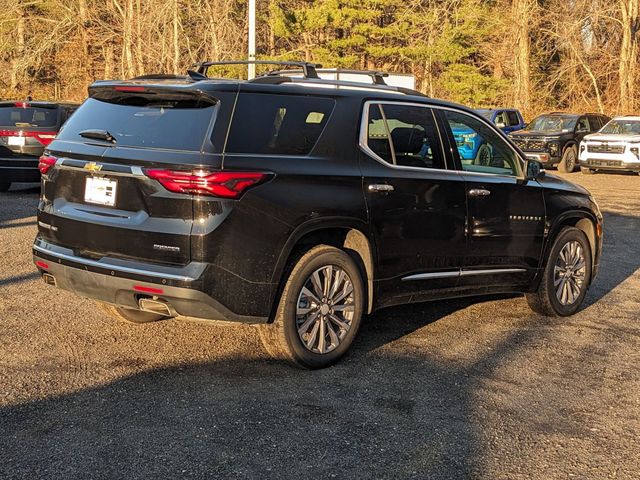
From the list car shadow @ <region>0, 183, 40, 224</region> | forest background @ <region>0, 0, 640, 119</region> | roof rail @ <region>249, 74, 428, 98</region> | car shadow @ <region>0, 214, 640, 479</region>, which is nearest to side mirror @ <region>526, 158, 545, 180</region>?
roof rail @ <region>249, 74, 428, 98</region>

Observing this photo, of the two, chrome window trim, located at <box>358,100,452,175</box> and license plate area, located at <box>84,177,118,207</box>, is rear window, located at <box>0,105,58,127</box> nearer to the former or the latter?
license plate area, located at <box>84,177,118,207</box>

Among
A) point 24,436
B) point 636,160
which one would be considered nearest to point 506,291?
point 24,436

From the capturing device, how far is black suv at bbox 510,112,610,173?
74.9 ft

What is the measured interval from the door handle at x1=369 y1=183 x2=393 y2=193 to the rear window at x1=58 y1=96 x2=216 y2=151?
1.23 m

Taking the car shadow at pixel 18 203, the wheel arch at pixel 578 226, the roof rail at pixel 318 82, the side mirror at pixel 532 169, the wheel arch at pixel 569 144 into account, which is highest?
the roof rail at pixel 318 82

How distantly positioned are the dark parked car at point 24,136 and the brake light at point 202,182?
9479mm

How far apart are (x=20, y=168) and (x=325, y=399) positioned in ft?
33.9

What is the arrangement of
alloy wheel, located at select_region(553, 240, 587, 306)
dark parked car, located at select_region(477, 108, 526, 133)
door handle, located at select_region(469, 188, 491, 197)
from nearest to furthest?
door handle, located at select_region(469, 188, 491, 197) < alloy wheel, located at select_region(553, 240, 587, 306) < dark parked car, located at select_region(477, 108, 526, 133)

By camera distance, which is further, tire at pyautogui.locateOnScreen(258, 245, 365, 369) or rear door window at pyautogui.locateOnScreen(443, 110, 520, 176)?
rear door window at pyautogui.locateOnScreen(443, 110, 520, 176)

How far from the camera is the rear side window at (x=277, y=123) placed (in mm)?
4523

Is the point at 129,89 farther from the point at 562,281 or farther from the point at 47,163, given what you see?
the point at 562,281

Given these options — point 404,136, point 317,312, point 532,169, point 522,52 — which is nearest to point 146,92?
point 317,312

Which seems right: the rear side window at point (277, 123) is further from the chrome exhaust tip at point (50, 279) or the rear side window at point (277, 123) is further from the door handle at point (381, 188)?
the chrome exhaust tip at point (50, 279)

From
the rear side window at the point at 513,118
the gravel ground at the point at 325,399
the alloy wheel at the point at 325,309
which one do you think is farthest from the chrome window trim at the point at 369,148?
the rear side window at the point at 513,118
